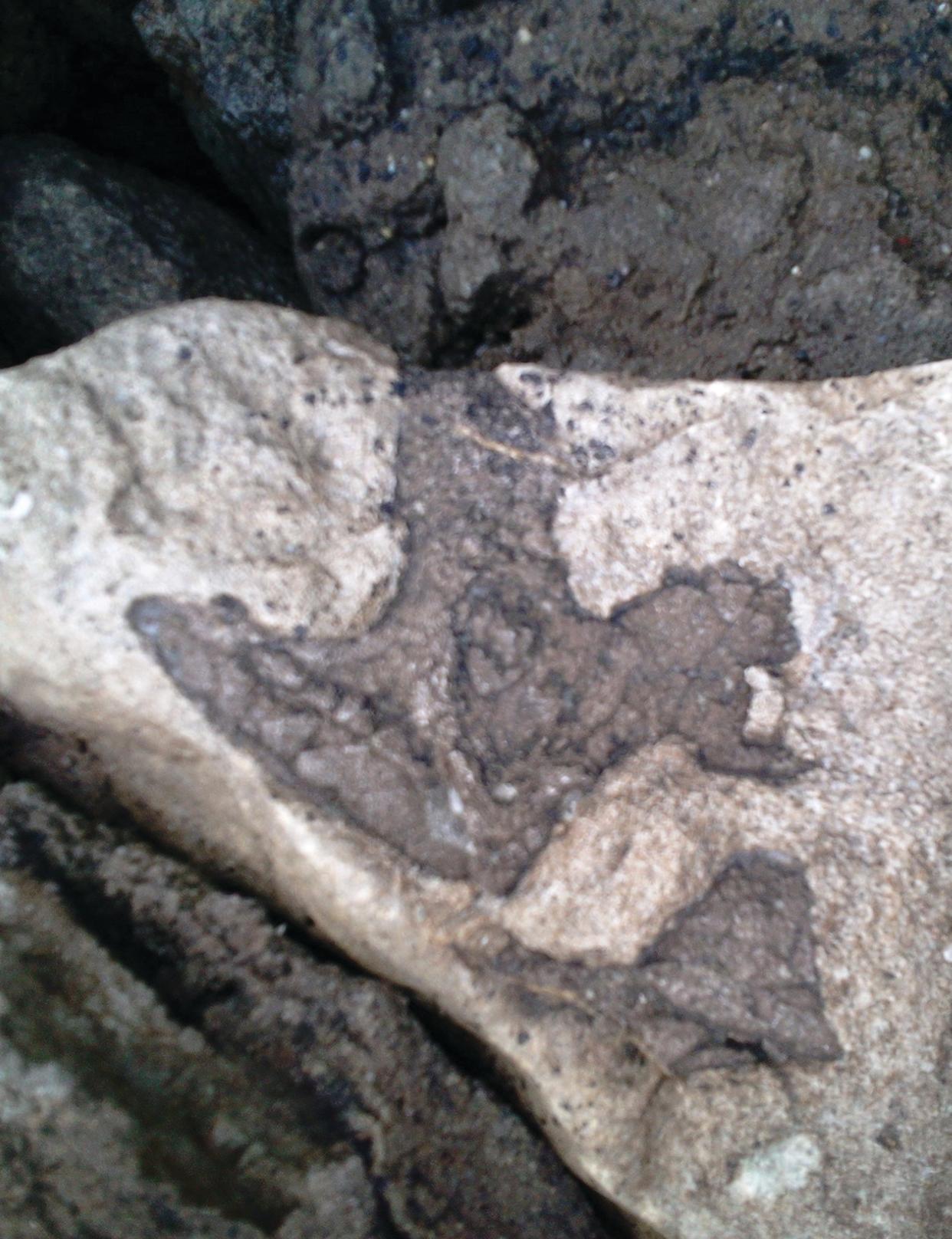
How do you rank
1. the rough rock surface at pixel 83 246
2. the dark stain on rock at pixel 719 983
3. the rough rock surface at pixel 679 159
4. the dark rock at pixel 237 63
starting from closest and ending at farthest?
the dark stain on rock at pixel 719 983
the rough rock surface at pixel 679 159
the dark rock at pixel 237 63
the rough rock surface at pixel 83 246

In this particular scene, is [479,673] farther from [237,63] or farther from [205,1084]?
[237,63]

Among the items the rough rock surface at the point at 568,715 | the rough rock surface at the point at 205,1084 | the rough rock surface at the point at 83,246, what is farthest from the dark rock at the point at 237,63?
the rough rock surface at the point at 205,1084

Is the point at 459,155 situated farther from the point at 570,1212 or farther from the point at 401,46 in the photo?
the point at 570,1212

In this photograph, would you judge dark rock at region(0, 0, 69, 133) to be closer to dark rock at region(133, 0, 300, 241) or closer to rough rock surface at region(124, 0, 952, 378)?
dark rock at region(133, 0, 300, 241)

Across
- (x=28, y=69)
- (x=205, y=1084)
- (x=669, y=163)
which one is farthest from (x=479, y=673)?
(x=28, y=69)

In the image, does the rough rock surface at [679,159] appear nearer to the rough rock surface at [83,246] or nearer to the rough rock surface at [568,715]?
the rough rock surface at [568,715]
